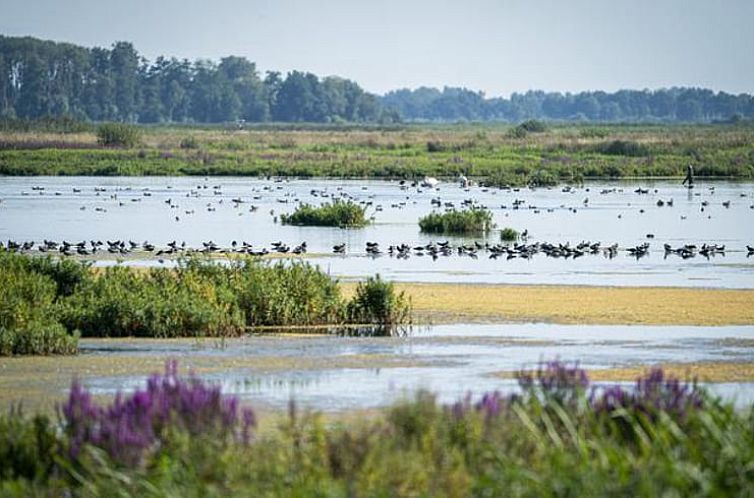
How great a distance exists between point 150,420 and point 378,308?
11394 mm

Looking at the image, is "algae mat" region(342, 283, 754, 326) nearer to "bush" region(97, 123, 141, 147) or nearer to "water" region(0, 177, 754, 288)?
"water" region(0, 177, 754, 288)

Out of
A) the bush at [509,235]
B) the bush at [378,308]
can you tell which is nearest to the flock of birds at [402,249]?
the bush at [509,235]

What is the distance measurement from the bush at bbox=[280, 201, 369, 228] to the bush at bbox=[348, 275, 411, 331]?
817 inches

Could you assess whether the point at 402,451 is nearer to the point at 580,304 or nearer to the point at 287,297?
the point at 287,297

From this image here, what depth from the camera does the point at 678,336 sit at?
65.7 feet

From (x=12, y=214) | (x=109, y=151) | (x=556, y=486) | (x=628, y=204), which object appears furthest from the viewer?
(x=109, y=151)

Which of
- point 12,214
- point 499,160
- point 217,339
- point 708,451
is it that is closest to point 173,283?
point 217,339

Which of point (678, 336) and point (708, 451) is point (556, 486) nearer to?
point (708, 451)

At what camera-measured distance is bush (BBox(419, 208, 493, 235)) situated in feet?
133

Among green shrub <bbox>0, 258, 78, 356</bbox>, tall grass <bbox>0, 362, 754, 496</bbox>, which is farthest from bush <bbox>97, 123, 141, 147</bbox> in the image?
tall grass <bbox>0, 362, 754, 496</bbox>

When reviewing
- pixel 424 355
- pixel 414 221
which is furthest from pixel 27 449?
pixel 414 221

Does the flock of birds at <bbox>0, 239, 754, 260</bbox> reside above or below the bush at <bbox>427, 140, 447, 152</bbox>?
below

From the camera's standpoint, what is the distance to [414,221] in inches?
1762

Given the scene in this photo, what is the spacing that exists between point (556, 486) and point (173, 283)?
43.3 feet
